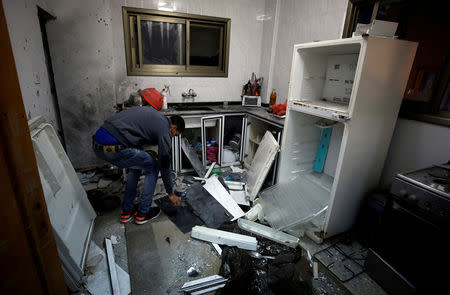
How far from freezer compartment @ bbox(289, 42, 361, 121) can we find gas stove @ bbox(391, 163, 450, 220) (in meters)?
0.81

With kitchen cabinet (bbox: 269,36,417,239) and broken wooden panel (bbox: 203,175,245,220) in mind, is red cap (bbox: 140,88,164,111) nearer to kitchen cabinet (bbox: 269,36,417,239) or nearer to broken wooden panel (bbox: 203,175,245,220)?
broken wooden panel (bbox: 203,175,245,220)

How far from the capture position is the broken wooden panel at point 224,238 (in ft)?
6.20

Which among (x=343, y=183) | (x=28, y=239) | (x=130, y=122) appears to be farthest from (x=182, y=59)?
(x=28, y=239)

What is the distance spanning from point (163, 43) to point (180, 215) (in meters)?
2.43

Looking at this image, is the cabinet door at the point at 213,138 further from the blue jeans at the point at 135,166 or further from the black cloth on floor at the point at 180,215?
the blue jeans at the point at 135,166

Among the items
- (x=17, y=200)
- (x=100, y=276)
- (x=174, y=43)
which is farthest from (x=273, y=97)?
(x=17, y=200)

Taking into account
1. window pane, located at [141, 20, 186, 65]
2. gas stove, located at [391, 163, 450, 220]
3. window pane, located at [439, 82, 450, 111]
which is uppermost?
window pane, located at [141, 20, 186, 65]

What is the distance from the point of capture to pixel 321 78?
229 cm

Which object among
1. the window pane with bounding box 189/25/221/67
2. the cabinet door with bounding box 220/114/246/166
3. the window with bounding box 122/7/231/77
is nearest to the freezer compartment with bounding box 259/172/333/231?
the cabinet door with bounding box 220/114/246/166

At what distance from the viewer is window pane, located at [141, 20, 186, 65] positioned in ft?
10.4

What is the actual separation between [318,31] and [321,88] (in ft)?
2.67

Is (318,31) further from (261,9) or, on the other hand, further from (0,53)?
(0,53)

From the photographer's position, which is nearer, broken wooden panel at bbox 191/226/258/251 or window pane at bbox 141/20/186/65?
broken wooden panel at bbox 191/226/258/251

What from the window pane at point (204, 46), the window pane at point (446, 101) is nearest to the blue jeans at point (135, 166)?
the window pane at point (204, 46)
